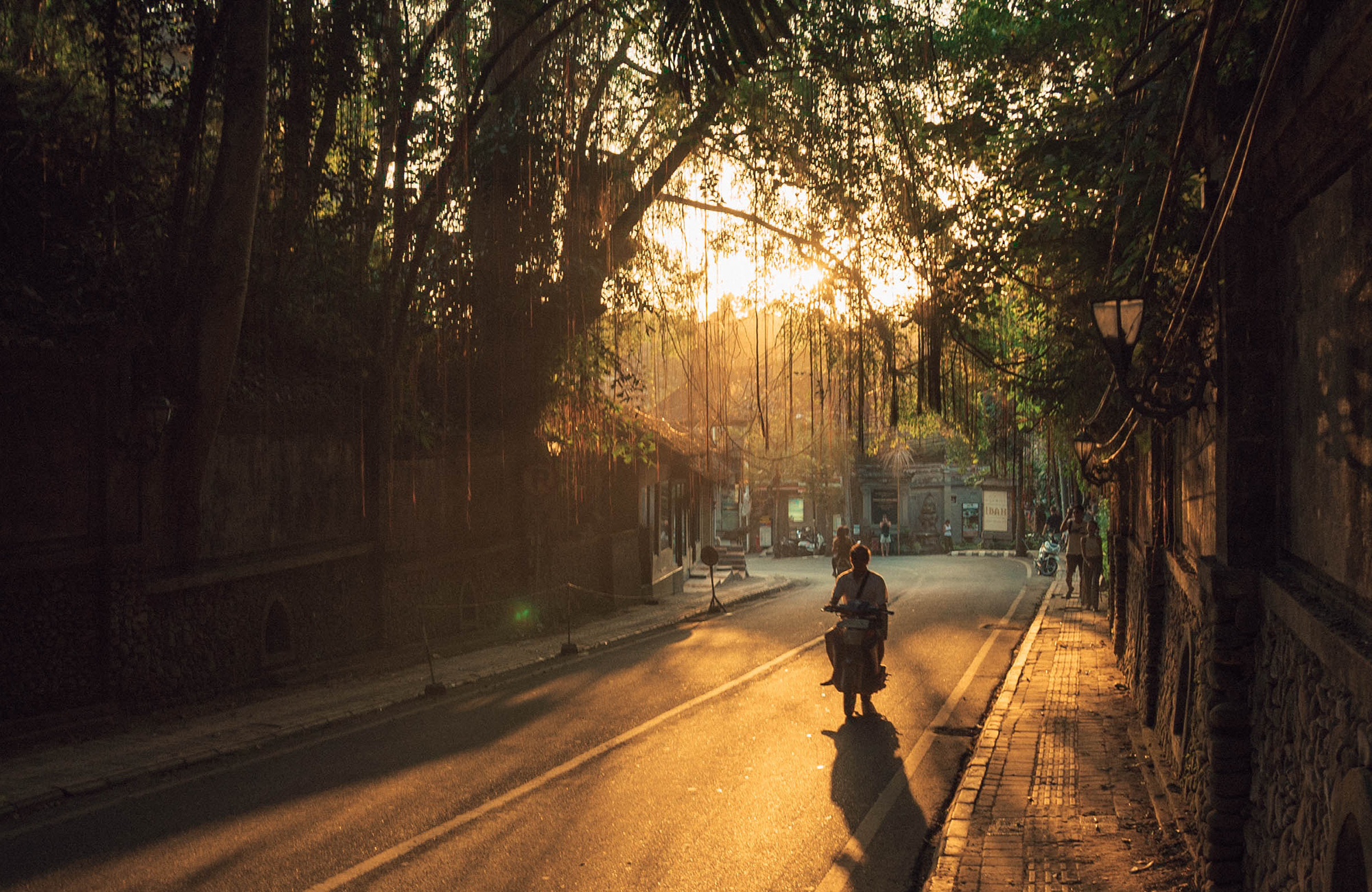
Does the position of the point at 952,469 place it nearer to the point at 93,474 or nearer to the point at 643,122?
the point at 643,122

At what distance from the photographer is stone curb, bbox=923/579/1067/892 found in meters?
6.64

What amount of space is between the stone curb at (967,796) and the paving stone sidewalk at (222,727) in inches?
256

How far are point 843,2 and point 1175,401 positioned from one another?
10538 mm

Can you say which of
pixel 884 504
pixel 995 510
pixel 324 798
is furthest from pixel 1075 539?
pixel 884 504

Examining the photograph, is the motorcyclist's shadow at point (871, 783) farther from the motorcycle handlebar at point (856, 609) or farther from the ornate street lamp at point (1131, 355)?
the ornate street lamp at point (1131, 355)

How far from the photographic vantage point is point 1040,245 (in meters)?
10.9

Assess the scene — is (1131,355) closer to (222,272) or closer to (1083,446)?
(1083,446)

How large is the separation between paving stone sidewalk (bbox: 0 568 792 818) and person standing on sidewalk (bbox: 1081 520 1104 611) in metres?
10.5

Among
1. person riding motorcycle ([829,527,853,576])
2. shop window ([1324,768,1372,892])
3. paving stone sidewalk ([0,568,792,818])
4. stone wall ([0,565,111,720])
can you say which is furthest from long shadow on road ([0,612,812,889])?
person riding motorcycle ([829,527,853,576])

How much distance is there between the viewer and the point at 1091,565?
2352cm

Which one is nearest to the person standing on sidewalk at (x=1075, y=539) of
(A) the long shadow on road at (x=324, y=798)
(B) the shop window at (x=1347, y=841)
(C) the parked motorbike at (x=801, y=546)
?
(A) the long shadow on road at (x=324, y=798)

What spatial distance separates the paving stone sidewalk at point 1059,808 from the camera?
6.61 metres

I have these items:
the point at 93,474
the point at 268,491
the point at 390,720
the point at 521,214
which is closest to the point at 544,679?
the point at 390,720

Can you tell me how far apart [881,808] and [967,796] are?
68 cm
